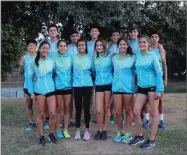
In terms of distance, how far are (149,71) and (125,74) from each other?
0.46 meters

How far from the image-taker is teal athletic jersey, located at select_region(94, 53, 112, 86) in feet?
20.0

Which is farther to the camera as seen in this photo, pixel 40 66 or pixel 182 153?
pixel 40 66

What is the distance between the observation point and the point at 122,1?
8023mm

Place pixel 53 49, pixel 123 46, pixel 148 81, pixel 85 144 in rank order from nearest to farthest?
1. pixel 148 81
2. pixel 123 46
3. pixel 85 144
4. pixel 53 49

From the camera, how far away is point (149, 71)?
18.6ft

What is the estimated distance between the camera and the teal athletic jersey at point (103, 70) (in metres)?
6.08

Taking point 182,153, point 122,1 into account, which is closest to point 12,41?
point 122,1

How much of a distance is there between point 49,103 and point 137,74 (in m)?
1.73

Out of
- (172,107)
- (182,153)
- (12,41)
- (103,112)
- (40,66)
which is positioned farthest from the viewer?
(12,41)

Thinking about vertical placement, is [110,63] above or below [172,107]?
above

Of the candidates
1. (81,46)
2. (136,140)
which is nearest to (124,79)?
(81,46)

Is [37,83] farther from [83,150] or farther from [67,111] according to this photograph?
[83,150]

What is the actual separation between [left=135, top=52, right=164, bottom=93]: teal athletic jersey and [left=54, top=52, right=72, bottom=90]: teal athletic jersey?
1333mm

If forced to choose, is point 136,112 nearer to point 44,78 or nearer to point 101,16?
point 44,78
